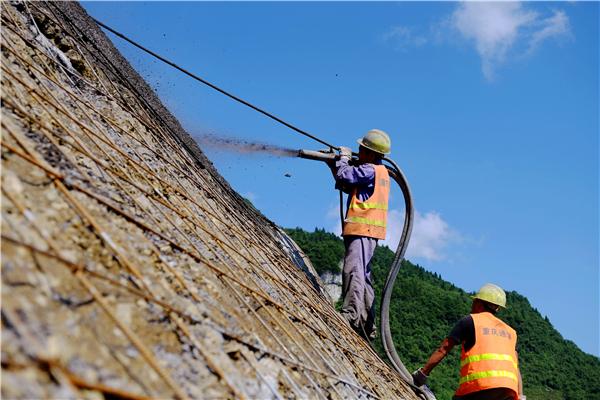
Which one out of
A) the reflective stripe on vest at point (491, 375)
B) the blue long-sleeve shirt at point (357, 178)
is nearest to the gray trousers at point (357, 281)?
the blue long-sleeve shirt at point (357, 178)

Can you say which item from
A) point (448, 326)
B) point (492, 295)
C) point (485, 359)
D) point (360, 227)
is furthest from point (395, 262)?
point (448, 326)

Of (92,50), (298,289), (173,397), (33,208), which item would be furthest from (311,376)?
(92,50)

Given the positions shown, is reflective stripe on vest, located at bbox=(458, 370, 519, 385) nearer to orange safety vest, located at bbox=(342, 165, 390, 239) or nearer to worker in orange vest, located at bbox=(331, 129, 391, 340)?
worker in orange vest, located at bbox=(331, 129, 391, 340)

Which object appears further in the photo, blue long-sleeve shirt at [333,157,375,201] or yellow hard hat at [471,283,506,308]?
blue long-sleeve shirt at [333,157,375,201]

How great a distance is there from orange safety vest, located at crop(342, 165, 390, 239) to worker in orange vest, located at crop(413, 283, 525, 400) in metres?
1.10

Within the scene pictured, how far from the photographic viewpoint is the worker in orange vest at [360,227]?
5020 millimetres

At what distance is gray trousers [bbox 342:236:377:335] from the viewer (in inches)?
198

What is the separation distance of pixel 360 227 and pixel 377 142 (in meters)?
0.79

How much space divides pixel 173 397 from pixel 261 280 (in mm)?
1919

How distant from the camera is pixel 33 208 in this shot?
Result: 2.00 meters

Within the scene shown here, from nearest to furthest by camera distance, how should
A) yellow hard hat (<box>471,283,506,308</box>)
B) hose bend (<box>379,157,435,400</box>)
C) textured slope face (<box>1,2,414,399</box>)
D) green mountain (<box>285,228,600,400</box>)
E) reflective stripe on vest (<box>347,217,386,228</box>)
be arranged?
textured slope face (<box>1,2,414,399</box>) → yellow hard hat (<box>471,283,506,308</box>) → reflective stripe on vest (<box>347,217,386,228</box>) → hose bend (<box>379,157,435,400</box>) → green mountain (<box>285,228,600,400</box>)

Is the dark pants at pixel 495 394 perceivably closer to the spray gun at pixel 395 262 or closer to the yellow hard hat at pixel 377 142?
the spray gun at pixel 395 262

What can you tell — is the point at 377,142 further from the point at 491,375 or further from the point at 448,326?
the point at 448,326

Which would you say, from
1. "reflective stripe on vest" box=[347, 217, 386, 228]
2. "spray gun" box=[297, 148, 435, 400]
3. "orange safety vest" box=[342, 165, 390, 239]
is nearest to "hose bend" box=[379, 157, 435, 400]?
"spray gun" box=[297, 148, 435, 400]
